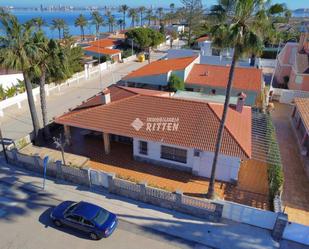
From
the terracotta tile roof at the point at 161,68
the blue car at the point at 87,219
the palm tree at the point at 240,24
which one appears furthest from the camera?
the terracotta tile roof at the point at 161,68

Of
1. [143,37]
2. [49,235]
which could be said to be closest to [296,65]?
[49,235]

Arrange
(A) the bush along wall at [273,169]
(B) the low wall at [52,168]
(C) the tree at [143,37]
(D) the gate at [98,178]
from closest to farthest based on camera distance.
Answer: (A) the bush along wall at [273,169] < (D) the gate at [98,178] < (B) the low wall at [52,168] < (C) the tree at [143,37]

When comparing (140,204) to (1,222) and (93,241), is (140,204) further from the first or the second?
(1,222)

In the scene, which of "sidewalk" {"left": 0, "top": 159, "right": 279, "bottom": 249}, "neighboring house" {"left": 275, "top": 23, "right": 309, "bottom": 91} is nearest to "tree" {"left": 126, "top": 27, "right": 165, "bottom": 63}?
"neighboring house" {"left": 275, "top": 23, "right": 309, "bottom": 91}

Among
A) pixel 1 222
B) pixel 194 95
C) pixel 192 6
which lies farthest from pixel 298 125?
pixel 192 6

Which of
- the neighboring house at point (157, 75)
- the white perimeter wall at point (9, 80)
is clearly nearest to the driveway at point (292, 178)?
the neighboring house at point (157, 75)

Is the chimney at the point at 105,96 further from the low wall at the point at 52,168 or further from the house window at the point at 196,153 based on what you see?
the house window at the point at 196,153
